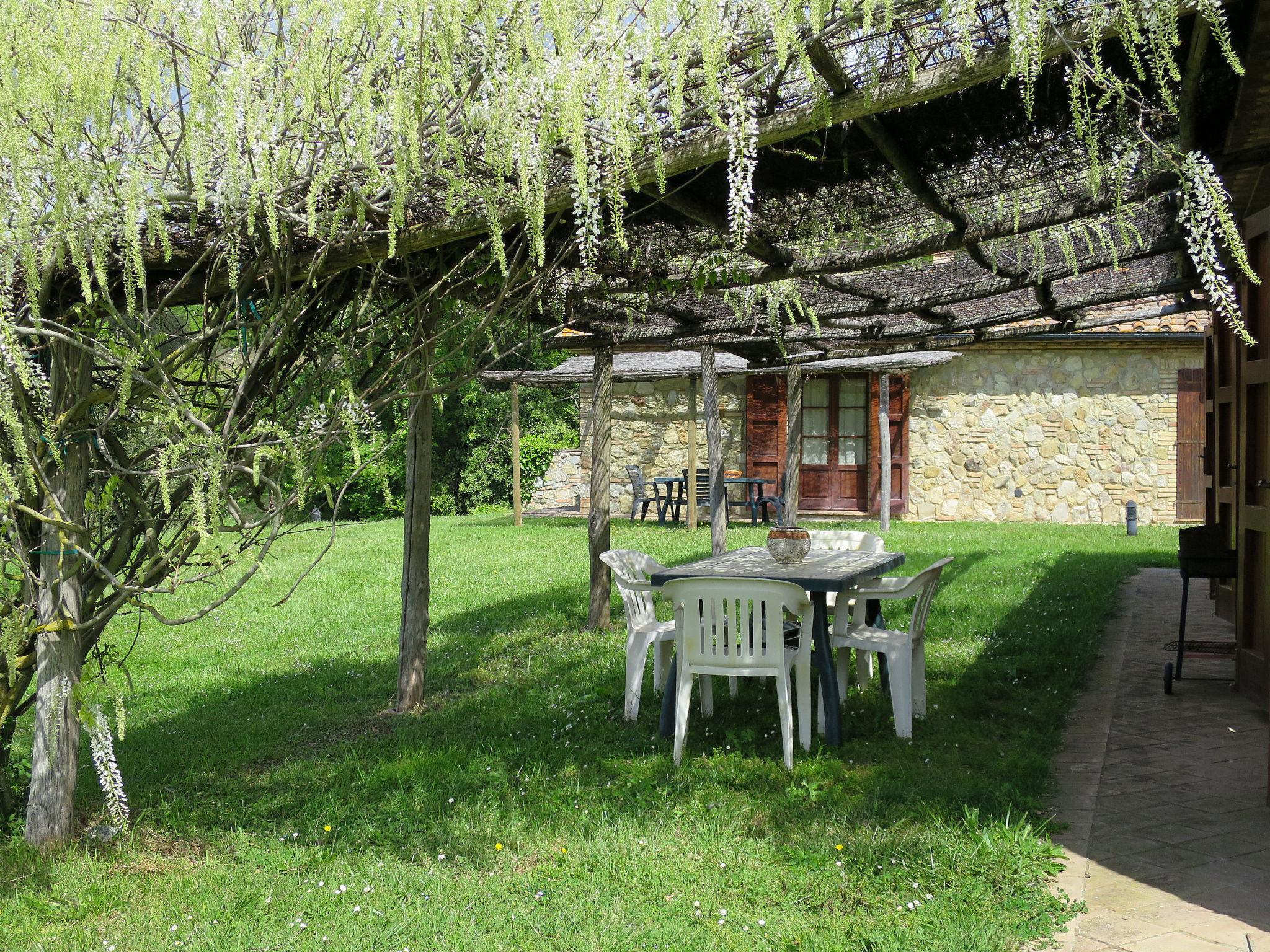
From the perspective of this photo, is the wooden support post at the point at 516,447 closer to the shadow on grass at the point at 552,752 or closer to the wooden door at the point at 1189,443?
the shadow on grass at the point at 552,752

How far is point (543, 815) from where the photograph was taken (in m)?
3.53

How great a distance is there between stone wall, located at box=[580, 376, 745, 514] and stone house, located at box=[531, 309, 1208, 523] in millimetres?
32

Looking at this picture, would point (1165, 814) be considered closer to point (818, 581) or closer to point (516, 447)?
point (818, 581)

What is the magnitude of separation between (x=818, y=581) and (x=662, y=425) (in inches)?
441

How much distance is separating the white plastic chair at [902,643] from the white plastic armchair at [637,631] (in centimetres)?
78

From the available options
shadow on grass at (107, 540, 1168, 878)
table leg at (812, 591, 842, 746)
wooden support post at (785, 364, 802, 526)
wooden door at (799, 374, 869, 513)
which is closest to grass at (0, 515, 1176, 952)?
shadow on grass at (107, 540, 1168, 878)

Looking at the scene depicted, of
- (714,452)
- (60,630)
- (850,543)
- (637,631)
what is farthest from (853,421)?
(60,630)

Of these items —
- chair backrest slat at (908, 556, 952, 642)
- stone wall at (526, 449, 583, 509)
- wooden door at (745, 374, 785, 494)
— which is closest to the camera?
chair backrest slat at (908, 556, 952, 642)

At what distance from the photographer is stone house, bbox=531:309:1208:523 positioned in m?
13.7

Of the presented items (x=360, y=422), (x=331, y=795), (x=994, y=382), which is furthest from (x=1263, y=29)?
(x=994, y=382)

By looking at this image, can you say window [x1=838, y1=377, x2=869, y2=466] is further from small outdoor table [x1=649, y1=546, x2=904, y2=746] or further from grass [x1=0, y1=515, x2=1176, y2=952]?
small outdoor table [x1=649, y1=546, x2=904, y2=746]

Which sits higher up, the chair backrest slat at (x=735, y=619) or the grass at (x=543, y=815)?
the chair backrest slat at (x=735, y=619)

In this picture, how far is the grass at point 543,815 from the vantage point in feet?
8.94

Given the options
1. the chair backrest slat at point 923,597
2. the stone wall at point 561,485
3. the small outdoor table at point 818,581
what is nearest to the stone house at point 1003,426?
the stone wall at point 561,485
